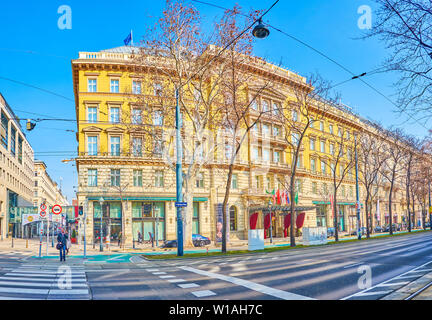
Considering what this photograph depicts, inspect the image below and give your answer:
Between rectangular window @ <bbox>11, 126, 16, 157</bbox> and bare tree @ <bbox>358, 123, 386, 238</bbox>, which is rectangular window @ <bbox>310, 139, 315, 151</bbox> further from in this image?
rectangular window @ <bbox>11, 126, 16, 157</bbox>

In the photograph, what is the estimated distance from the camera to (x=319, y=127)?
58.2 metres

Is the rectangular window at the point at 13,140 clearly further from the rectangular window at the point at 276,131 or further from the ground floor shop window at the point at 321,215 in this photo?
the ground floor shop window at the point at 321,215

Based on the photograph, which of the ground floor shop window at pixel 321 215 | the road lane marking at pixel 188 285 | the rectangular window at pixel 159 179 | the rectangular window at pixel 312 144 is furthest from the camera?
the ground floor shop window at pixel 321 215

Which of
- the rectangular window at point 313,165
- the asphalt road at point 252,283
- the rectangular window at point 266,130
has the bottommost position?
the asphalt road at point 252,283

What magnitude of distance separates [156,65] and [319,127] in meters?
37.7

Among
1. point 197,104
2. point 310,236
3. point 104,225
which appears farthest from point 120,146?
point 310,236

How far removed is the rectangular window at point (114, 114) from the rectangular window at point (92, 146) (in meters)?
3.06

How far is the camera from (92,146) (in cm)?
3831

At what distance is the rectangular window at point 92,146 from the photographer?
125ft

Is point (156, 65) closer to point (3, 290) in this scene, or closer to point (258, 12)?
point (258, 12)

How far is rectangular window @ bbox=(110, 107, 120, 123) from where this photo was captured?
39.4m

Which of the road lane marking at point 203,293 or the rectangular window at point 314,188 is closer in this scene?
the road lane marking at point 203,293

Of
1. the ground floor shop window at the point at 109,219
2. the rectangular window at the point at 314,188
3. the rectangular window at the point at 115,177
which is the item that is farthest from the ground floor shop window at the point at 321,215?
the rectangular window at the point at 115,177

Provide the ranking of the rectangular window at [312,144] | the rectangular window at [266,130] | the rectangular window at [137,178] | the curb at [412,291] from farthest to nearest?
the rectangular window at [312,144] → the rectangular window at [266,130] → the rectangular window at [137,178] → the curb at [412,291]
